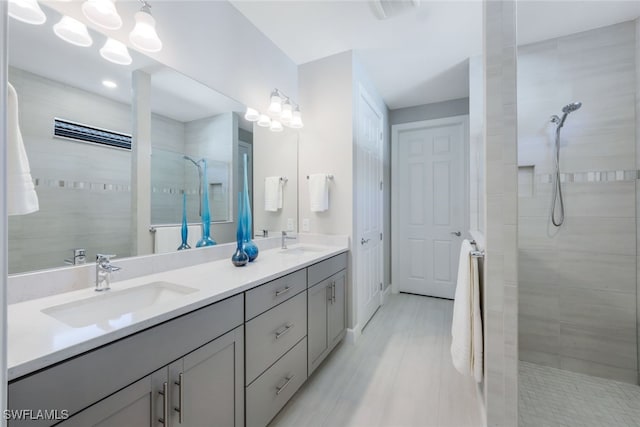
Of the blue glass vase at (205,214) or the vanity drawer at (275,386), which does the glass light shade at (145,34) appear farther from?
the vanity drawer at (275,386)

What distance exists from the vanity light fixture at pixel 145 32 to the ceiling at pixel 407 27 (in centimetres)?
81

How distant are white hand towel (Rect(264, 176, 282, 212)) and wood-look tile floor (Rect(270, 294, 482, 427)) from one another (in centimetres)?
132

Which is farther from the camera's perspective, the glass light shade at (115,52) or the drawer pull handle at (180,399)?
the glass light shade at (115,52)

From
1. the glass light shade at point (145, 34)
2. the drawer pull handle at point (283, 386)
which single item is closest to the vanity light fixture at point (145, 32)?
the glass light shade at point (145, 34)

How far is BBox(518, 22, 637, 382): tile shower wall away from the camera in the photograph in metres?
1.85

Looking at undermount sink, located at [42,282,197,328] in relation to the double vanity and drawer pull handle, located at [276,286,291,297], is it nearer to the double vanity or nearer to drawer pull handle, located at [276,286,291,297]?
the double vanity

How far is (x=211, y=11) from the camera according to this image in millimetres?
1741

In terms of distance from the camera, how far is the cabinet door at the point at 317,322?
1.73 m

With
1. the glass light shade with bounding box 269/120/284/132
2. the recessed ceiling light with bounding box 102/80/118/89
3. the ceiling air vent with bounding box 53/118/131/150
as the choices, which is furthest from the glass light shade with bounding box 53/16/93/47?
the glass light shade with bounding box 269/120/284/132

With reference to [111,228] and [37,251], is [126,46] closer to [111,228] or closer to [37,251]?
[111,228]

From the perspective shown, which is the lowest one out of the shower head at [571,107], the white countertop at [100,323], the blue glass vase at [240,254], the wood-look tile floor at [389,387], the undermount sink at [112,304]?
the wood-look tile floor at [389,387]

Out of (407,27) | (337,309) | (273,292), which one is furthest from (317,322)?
(407,27)

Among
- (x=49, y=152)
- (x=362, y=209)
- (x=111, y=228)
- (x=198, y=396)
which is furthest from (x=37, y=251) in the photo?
(x=362, y=209)

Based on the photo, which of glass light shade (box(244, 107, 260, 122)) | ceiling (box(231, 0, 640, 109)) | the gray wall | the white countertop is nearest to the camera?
the white countertop
